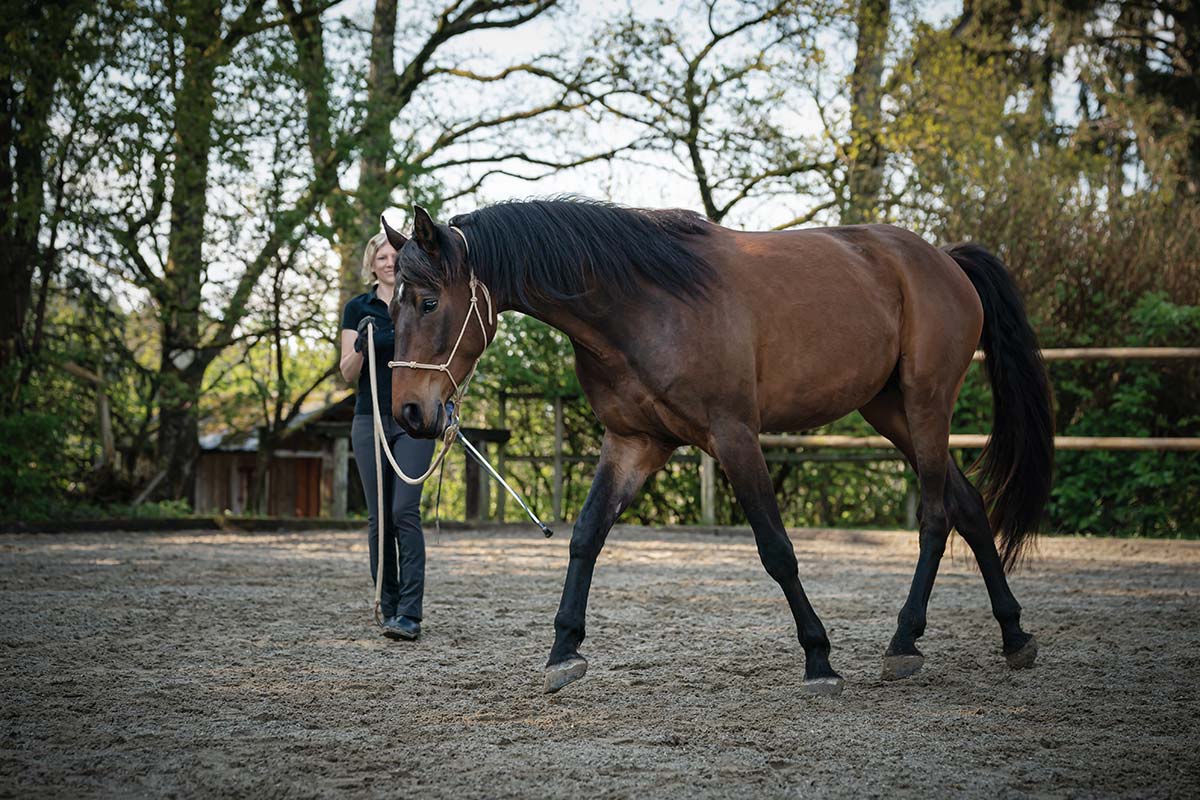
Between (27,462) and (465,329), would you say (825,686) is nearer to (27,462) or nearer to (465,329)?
(465,329)

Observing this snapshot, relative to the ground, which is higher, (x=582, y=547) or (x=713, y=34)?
(x=713, y=34)

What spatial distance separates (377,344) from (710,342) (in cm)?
190

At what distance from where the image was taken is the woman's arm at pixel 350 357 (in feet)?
17.1

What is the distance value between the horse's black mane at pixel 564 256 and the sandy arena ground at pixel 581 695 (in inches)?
55.4

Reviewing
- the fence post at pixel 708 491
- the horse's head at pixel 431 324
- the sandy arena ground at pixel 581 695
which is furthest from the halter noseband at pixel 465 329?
the fence post at pixel 708 491

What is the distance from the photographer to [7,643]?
4.52 metres

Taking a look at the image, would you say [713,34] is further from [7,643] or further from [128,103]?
[7,643]

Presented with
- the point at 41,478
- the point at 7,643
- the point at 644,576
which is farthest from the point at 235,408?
the point at 7,643

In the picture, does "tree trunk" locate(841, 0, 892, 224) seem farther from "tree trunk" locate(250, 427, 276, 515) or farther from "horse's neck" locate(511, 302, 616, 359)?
"horse's neck" locate(511, 302, 616, 359)

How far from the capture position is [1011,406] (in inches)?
203

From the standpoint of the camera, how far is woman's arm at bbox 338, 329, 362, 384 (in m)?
5.22

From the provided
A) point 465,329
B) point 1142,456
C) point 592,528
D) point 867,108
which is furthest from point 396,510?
point 867,108

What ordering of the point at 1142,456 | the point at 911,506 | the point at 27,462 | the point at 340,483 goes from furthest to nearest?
the point at 340,483
the point at 911,506
the point at 27,462
the point at 1142,456

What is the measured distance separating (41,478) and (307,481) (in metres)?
14.9
